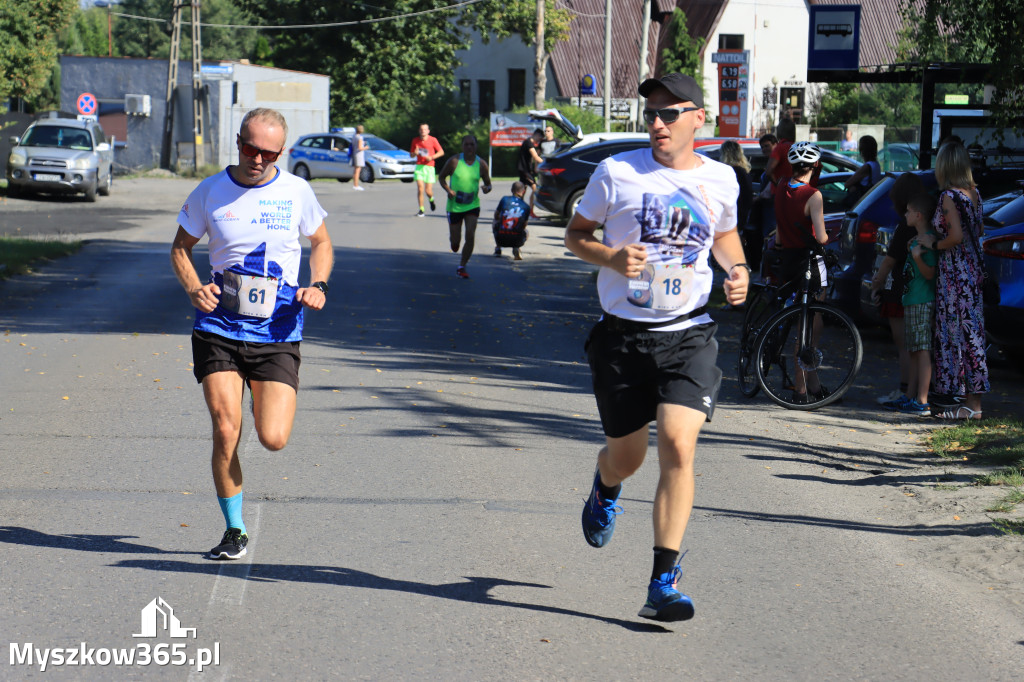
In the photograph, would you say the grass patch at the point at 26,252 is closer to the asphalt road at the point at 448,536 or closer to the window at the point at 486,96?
the asphalt road at the point at 448,536

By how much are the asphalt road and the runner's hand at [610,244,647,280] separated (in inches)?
52.7

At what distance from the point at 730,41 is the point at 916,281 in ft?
193

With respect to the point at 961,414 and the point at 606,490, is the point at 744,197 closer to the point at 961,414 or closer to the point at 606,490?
the point at 961,414

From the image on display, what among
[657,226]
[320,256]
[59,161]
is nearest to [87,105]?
[59,161]

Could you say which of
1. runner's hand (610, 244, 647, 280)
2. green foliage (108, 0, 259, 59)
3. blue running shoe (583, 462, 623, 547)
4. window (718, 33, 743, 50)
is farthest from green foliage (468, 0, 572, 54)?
runner's hand (610, 244, 647, 280)

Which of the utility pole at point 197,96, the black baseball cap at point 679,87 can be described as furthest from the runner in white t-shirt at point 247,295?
the utility pole at point 197,96

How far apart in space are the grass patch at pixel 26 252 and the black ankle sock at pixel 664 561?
14311mm

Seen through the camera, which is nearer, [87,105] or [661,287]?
[661,287]

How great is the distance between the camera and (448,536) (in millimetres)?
5930

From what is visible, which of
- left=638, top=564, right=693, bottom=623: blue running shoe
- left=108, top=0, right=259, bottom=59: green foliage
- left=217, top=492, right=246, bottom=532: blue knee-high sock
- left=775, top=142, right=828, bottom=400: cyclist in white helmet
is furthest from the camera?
left=108, top=0, right=259, bottom=59: green foliage

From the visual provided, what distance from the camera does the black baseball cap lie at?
16.0 feet

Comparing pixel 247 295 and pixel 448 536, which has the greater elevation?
pixel 247 295

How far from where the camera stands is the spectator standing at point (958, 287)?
29.1 ft

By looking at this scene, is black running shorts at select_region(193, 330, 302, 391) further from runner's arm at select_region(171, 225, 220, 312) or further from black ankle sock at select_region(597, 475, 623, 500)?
black ankle sock at select_region(597, 475, 623, 500)
